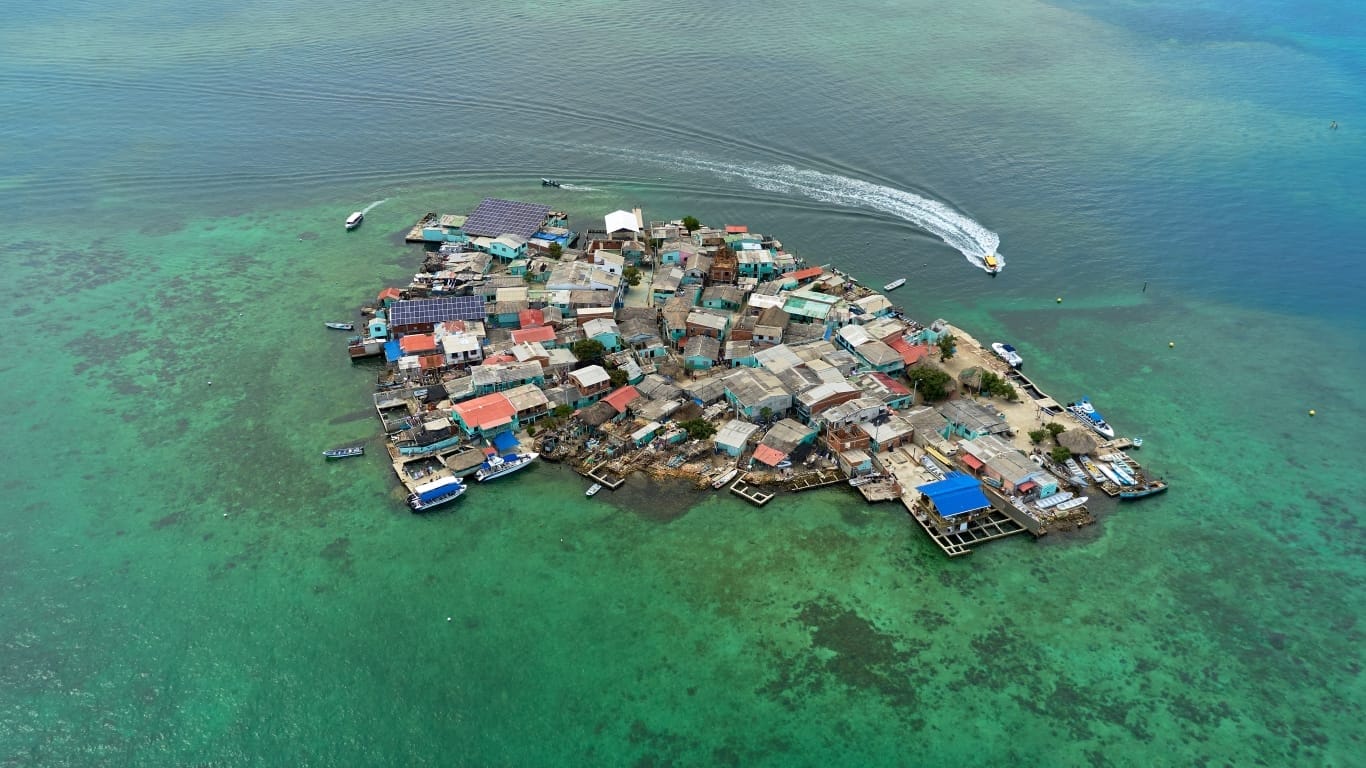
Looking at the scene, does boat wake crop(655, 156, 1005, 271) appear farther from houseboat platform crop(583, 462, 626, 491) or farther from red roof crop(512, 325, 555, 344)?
houseboat platform crop(583, 462, 626, 491)

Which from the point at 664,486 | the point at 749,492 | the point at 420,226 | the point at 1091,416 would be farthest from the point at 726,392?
the point at 420,226

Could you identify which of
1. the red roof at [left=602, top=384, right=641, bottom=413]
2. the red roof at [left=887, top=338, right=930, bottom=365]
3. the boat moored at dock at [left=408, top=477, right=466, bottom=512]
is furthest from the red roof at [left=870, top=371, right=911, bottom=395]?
the boat moored at dock at [left=408, top=477, right=466, bottom=512]

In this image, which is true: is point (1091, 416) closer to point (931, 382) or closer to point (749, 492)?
point (931, 382)

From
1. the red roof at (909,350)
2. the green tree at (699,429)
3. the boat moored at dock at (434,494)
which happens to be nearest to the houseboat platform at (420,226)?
the boat moored at dock at (434,494)

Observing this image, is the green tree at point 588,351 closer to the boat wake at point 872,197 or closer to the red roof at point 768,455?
the red roof at point 768,455

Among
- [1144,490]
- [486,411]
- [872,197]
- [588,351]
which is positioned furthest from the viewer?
[872,197]
